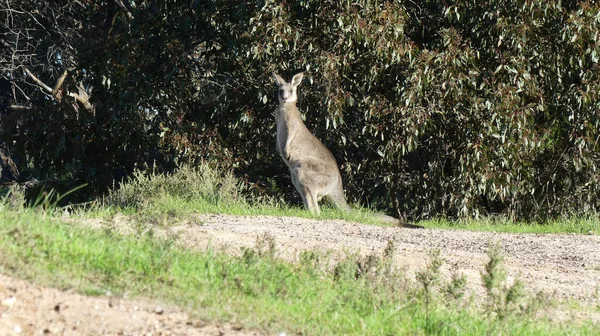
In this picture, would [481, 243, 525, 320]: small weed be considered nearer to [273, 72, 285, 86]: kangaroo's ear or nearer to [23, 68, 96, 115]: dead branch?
[273, 72, 285, 86]: kangaroo's ear

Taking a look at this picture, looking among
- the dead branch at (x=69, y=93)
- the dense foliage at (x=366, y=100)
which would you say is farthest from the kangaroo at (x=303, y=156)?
the dead branch at (x=69, y=93)

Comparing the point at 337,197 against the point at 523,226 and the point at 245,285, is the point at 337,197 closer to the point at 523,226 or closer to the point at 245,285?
the point at 523,226

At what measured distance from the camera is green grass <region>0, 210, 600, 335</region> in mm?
5988

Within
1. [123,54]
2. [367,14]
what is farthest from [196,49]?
[367,14]

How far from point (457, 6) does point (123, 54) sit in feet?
17.2

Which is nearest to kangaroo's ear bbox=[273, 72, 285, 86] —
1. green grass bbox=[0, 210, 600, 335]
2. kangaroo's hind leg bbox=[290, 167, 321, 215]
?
kangaroo's hind leg bbox=[290, 167, 321, 215]

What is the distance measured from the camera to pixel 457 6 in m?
14.4

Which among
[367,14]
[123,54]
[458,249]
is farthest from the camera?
[123,54]

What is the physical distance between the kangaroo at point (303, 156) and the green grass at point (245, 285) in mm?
6255

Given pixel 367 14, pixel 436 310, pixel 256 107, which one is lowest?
pixel 436 310

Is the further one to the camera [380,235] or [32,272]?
[380,235]

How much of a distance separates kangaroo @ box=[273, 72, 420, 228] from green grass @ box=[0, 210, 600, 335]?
625cm

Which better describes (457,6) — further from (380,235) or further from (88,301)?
(88,301)

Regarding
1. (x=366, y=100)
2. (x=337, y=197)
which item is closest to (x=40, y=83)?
(x=366, y=100)
